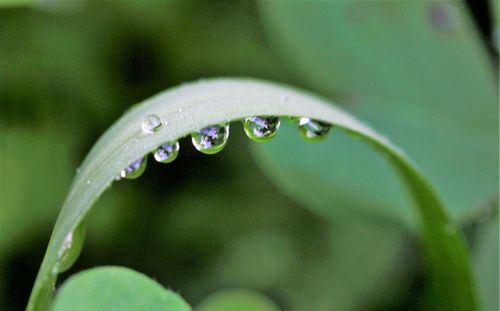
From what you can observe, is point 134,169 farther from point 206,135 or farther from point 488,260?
point 488,260

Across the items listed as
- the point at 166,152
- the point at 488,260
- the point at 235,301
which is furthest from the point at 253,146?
the point at 166,152

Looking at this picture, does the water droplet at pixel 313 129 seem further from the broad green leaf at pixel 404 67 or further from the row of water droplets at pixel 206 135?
the broad green leaf at pixel 404 67

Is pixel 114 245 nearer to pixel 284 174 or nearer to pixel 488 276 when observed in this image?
pixel 284 174

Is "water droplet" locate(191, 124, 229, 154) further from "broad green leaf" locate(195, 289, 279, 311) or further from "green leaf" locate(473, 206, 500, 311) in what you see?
"green leaf" locate(473, 206, 500, 311)

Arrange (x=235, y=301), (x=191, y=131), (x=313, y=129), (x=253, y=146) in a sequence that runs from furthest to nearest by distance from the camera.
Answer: (x=253, y=146) → (x=235, y=301) → (x=313, y=129) → (x=191, y=131)

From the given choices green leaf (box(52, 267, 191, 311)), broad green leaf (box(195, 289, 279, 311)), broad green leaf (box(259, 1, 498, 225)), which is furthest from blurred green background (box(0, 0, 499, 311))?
green leaf (box(52, 267, 191, 311))

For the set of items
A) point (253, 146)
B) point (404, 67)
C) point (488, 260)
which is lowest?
point (488, 260)

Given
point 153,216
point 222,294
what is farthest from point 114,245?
point 222,294
